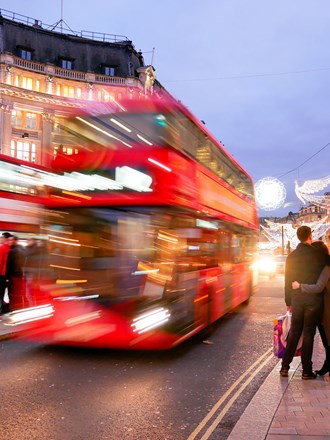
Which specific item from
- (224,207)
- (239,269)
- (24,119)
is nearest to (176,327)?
(224,207)

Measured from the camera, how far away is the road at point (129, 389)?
4.47 m

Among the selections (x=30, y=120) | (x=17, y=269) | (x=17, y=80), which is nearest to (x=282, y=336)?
(x=17, y=269)

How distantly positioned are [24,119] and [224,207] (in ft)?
117

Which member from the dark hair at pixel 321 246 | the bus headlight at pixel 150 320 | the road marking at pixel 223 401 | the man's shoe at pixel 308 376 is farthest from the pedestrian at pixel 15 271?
the man's shoe at pixel 308 376

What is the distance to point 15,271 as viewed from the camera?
10.6 metres

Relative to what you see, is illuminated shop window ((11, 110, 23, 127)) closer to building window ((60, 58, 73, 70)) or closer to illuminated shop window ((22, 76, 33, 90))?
illuminated shop window ((22, 76, 33, 90))

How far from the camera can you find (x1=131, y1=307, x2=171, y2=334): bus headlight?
683 cm

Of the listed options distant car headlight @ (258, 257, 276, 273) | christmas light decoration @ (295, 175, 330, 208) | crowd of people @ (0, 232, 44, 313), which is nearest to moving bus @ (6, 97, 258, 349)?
crowd of people @ (0, 232, 44, 313)

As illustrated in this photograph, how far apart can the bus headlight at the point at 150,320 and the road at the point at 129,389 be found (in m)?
0.55

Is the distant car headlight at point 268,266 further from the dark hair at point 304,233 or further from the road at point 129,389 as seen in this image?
the dark hair at point 304,233

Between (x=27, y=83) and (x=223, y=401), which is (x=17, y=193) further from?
(x=27, y=83)

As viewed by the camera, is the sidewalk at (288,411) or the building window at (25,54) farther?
the building window at (25,54)

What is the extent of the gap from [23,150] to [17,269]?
32.5 metres

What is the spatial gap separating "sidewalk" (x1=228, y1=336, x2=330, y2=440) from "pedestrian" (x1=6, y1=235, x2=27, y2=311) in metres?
6.63
